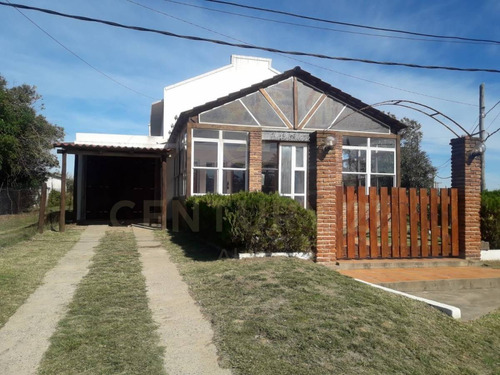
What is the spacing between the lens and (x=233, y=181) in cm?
1416

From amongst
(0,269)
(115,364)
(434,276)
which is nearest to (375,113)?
(434,276)

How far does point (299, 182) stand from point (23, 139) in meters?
16.8

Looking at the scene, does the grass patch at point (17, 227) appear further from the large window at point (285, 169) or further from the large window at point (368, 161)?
the large window at point (368, 161)

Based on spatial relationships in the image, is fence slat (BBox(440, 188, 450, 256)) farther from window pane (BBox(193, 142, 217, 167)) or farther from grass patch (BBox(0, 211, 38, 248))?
grass patch (BBox(0, 211, 38, 248))

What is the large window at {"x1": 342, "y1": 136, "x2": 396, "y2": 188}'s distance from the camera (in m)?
14.9

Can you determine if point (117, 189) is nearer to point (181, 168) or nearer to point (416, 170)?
point (181, 168)

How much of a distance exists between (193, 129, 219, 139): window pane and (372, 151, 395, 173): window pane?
18.6ft

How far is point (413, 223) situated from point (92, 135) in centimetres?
1564

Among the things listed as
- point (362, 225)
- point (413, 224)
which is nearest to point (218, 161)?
point (362, 225)

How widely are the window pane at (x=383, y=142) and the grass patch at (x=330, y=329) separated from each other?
947 cm

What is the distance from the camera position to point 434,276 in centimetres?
770

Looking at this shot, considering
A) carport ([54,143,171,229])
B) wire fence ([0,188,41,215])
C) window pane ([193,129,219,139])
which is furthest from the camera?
carport ([54,143,171,229])

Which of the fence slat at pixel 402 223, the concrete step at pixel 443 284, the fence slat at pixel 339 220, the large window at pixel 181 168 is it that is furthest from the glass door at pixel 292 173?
the concrete step at pixel 443 284

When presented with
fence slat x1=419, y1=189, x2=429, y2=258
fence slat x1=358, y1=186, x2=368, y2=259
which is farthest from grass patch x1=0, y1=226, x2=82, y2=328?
fence slat x1=419, y1=189, x2=429, y2=258
